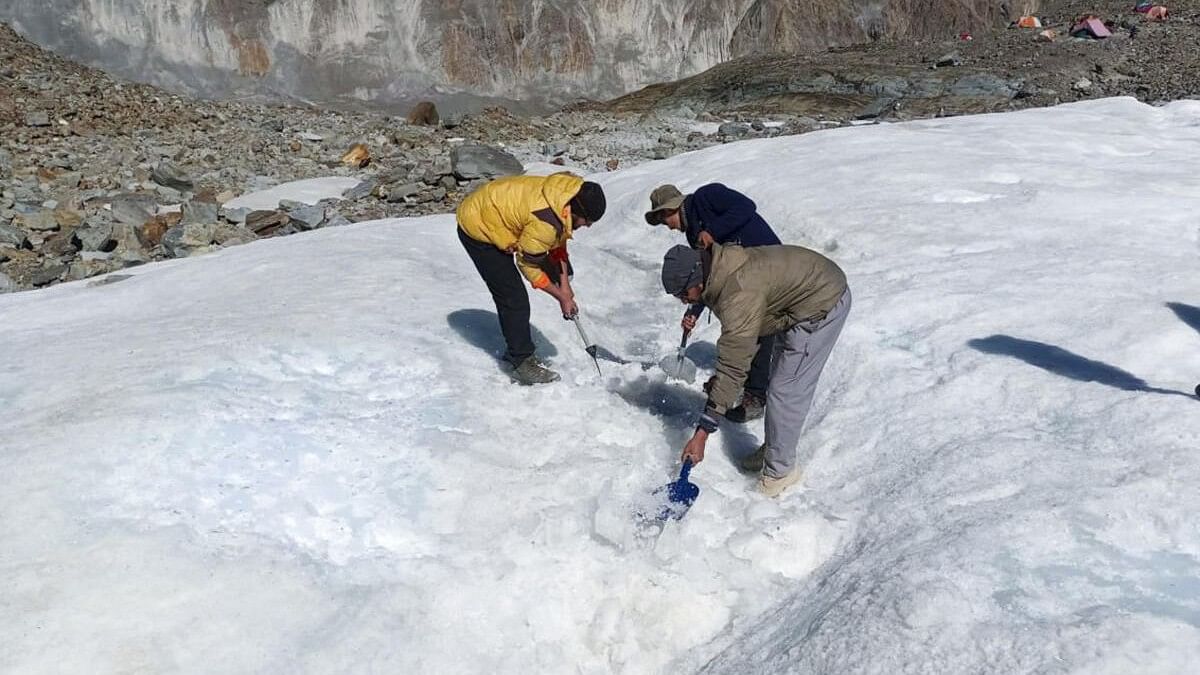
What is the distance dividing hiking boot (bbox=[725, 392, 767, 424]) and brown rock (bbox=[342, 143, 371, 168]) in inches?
539

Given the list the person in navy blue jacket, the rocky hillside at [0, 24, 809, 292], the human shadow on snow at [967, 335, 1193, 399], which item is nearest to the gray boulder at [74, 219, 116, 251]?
the rocky hillside at [0, 24, 809, 292]

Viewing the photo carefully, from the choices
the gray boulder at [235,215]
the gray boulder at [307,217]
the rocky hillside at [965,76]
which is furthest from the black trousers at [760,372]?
the rocky hillside at [965,76]

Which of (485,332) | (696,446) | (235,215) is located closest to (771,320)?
(696,446)

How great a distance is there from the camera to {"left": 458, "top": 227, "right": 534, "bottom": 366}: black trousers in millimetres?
5656

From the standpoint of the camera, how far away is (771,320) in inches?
179

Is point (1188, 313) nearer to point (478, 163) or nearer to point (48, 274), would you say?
point (478, 163)

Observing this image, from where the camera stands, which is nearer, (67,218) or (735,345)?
(735,345)

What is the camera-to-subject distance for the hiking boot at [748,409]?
5.67 m

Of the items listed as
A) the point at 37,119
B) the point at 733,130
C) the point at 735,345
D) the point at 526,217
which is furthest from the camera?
the point at 37,119

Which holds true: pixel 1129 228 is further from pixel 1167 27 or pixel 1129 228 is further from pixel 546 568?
pixel 1167 27

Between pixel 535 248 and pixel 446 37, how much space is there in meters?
35.5

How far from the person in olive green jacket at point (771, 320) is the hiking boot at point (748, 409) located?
67 centimetres

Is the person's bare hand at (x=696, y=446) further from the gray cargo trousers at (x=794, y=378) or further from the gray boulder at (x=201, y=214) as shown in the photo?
the gray boulder at (x=201, y=214)

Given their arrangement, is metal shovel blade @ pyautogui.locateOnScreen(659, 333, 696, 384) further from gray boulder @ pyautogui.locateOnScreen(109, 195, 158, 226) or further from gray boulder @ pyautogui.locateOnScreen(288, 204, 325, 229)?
gray boulder @ pyautogui.locateOnScreen(109, 195, 158, 226)
